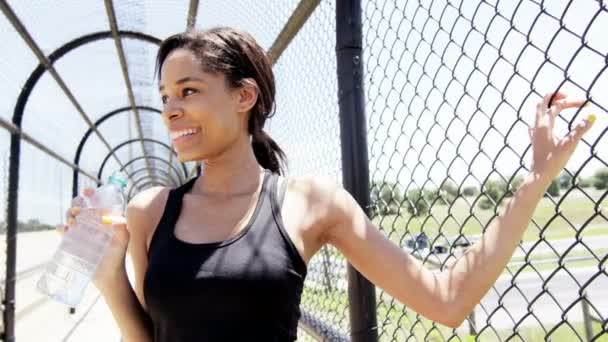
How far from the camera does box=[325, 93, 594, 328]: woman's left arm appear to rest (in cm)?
124

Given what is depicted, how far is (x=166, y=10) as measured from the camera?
4879mm

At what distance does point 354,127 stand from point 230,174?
497 millimetres

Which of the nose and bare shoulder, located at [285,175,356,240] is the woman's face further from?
bare shoulder, located at [285,175,356,240]

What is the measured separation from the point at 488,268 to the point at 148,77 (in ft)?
21.3

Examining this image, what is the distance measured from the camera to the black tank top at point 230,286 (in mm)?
1350

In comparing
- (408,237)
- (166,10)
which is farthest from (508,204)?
(166,10)

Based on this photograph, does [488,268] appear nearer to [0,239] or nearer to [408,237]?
[408,237]

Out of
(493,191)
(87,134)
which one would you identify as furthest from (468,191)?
(87,134)

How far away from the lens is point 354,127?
191 cm

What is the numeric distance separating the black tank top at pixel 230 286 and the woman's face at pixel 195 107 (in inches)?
11.1

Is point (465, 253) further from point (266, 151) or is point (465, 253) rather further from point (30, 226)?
point (30, 226)

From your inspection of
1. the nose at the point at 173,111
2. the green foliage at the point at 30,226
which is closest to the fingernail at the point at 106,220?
the nose at the point at 173,111

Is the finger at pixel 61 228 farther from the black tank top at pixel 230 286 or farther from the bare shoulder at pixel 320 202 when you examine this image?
the bare shoulder at pixel 320 202

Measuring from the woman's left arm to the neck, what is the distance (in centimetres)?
31
